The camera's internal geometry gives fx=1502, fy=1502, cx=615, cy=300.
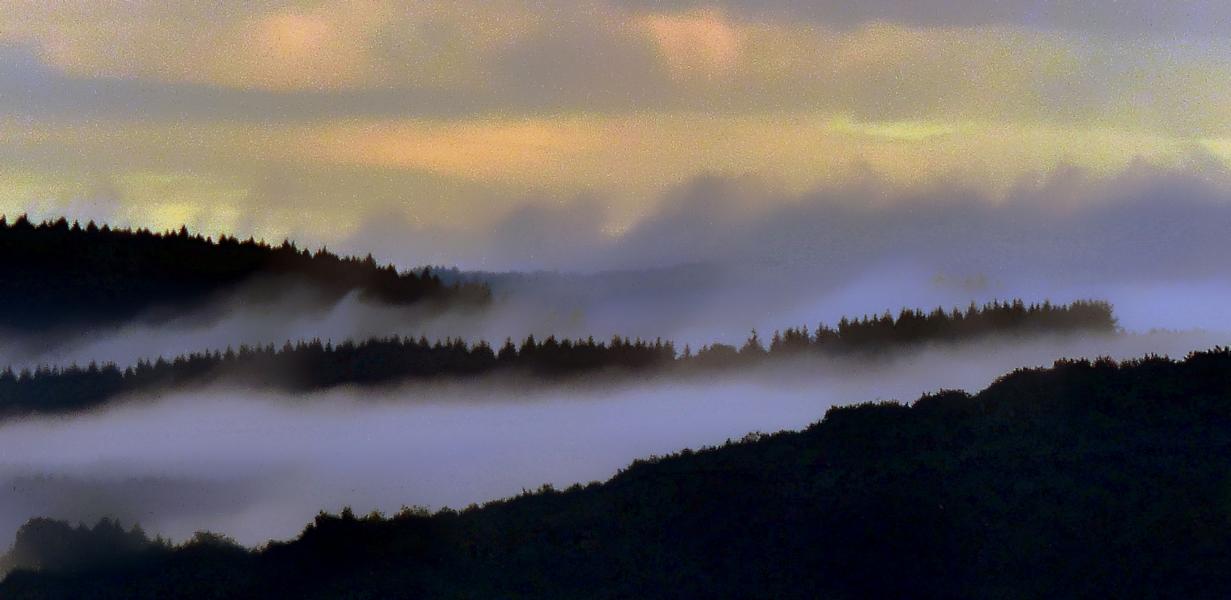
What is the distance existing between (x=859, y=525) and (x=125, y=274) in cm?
11693

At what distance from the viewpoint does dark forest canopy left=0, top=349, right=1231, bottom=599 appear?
108 ft

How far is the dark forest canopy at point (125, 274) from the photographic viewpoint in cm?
13225

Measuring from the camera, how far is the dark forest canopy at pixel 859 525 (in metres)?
33.0

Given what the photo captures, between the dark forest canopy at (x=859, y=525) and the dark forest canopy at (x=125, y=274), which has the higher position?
the dark forest canopy at (x=125, y=274)

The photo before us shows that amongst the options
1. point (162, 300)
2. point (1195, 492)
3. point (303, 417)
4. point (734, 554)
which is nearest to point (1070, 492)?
point (1195, 492)

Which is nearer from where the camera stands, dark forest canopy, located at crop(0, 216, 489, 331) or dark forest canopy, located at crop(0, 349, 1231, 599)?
dark forest canopy, located at crop(0, 349, 1231, 599)

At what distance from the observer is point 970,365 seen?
5466cm

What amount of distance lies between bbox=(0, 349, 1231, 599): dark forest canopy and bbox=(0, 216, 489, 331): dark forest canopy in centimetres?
8747

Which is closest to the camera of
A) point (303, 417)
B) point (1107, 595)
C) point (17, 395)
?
point (1107, 595)

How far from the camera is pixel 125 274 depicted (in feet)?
460

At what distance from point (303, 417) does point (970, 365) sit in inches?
1742

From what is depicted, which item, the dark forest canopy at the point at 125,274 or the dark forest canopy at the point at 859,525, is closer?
the dark forest canopy at the point at 859,525

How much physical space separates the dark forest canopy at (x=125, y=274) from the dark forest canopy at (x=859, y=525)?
87.5 metres

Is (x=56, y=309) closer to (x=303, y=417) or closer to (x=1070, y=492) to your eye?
(x=303, y=417)
